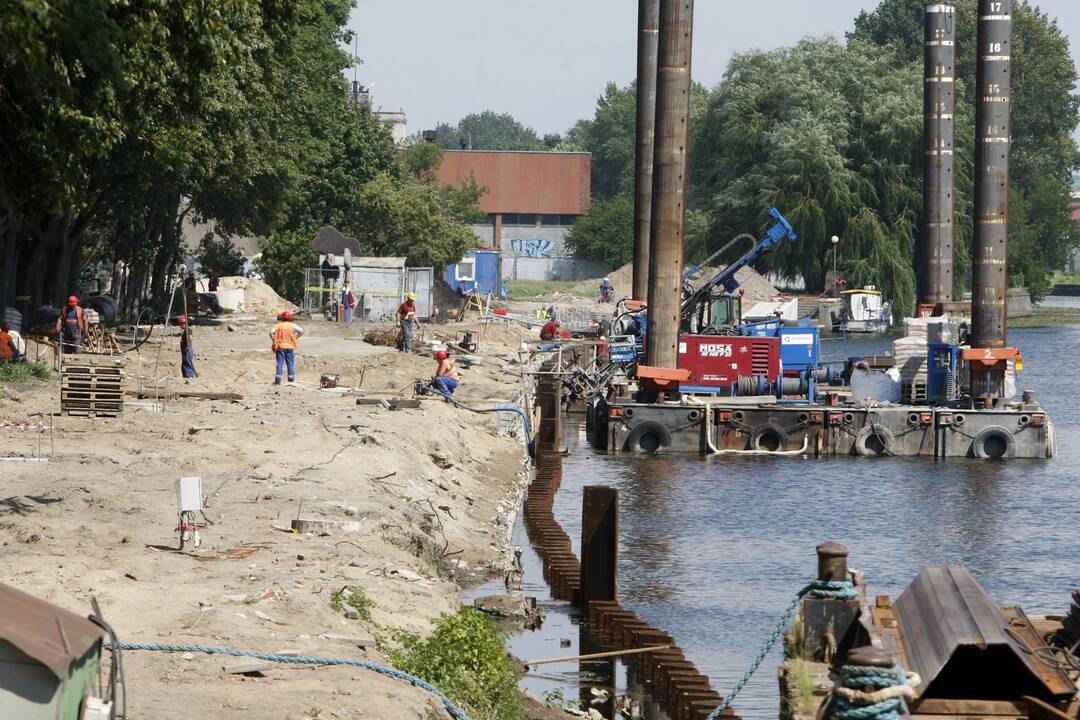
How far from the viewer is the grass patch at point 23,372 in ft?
101

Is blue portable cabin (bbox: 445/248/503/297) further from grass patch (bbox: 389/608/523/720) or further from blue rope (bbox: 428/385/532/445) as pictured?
grass patch (bbox: 389/608/523/720)

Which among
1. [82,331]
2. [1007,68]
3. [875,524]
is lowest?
[875,524]

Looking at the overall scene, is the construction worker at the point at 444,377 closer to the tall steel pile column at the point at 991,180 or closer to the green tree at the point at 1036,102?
the tall steel pile column at the point at 991,180

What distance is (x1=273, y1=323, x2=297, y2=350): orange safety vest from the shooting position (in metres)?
34.1

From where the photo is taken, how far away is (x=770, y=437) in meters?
36.1

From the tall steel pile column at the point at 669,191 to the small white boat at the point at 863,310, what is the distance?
41.3 meters

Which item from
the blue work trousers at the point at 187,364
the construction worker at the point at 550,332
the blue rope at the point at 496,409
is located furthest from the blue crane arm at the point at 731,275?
the construction worker at the point at 550,332

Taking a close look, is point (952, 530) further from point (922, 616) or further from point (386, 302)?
point (386, 302)

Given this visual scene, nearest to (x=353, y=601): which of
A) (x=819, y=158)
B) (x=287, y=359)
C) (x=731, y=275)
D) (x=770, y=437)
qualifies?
(x=287, y=359)

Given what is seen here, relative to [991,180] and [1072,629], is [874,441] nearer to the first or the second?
[991,180]

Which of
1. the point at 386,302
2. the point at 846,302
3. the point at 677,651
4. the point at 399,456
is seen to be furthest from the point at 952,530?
the point at 846,302

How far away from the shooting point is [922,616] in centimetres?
1132

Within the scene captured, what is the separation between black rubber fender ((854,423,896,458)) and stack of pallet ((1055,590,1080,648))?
78.9 feet

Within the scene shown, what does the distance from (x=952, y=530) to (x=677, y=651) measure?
1301 centimetres
